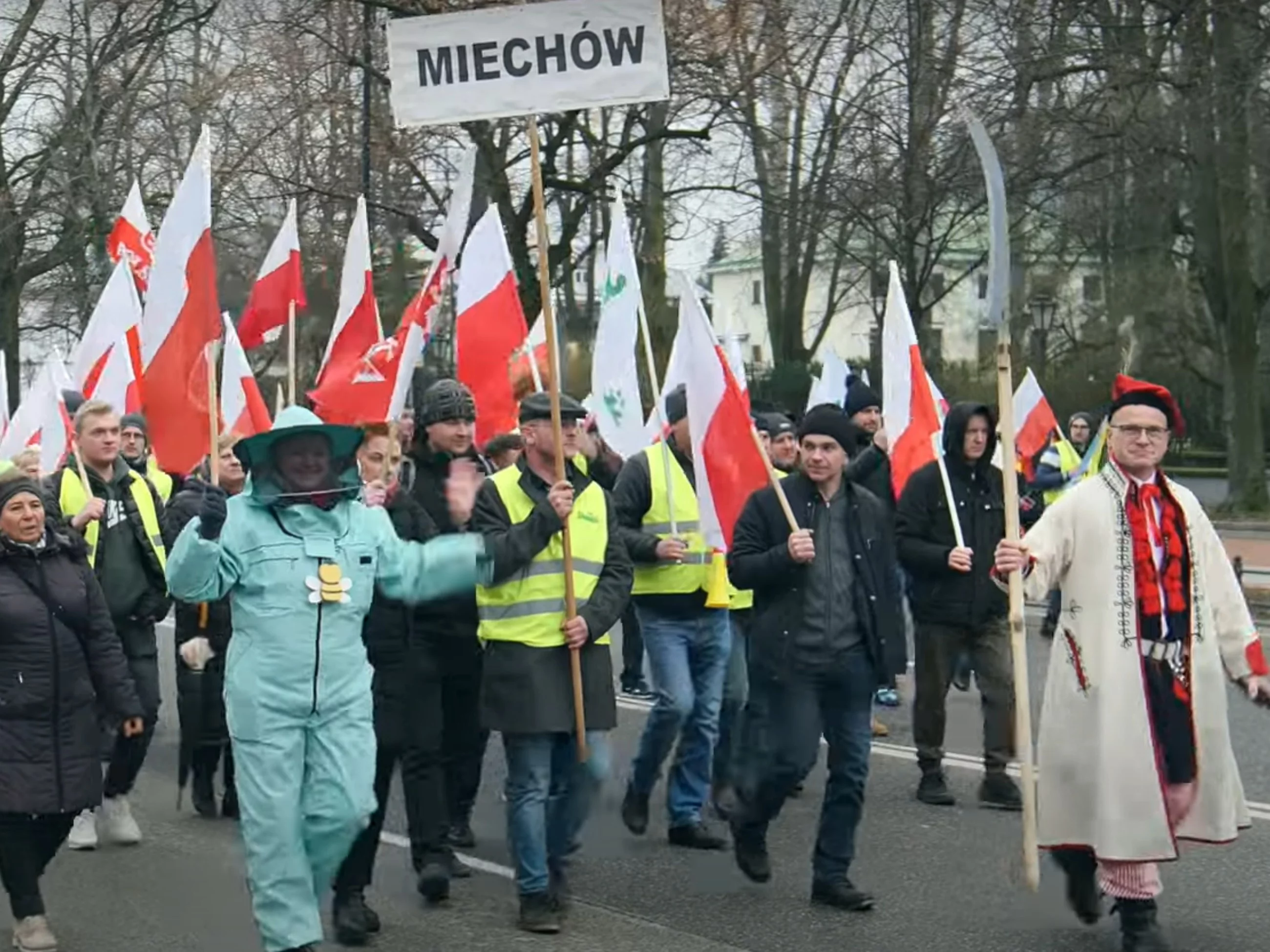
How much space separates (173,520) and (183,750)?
122cm

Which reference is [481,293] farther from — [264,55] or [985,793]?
[264,55]

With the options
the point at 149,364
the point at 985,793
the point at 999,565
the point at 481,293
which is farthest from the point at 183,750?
the point at 999,565

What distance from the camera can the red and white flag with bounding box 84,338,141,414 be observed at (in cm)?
993

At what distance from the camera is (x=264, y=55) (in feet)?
87.1

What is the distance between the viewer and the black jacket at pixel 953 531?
8523 millimetres

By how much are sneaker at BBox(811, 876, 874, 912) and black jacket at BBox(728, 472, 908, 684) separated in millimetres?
715

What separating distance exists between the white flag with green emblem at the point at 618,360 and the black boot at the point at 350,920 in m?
4.39

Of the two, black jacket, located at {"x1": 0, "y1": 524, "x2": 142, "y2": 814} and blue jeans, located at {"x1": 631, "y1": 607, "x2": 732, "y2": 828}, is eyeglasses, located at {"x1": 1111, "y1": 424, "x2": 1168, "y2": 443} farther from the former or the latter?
black jacket, located at {"x1": 0, "y1": 524, "x2": 142, "y2": 814}

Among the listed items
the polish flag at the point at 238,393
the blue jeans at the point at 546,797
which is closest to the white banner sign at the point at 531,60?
the polish flag at the point at 238,393

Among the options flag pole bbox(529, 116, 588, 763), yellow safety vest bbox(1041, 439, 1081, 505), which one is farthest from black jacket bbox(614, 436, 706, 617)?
yellow safety vest bbox(1041, 439, 1081, 505)

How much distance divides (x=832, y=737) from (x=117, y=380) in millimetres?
4865

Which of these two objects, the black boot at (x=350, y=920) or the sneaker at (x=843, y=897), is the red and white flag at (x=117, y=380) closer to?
the black boot at (x=350, y=920)

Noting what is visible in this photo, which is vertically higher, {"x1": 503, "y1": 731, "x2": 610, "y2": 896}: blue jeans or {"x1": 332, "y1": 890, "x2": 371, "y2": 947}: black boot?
{"x1": 503, "y1": 731, "x2": 610, "y2": 896}: blue jeans

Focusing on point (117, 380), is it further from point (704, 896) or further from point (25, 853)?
point (704, 896)
